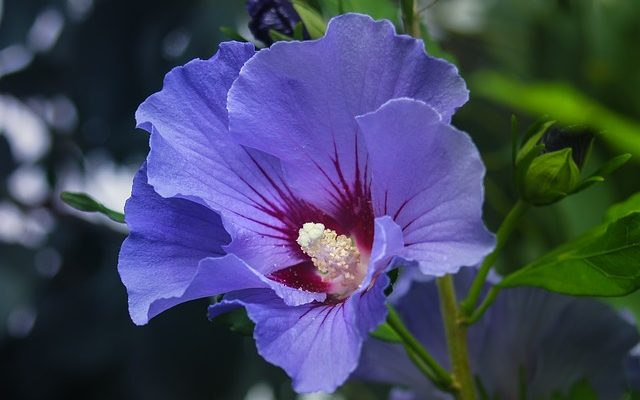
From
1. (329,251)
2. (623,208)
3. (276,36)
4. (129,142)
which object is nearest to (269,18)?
(276,36)

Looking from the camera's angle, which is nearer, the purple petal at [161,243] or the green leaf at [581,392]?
the purple petal at [161,243]

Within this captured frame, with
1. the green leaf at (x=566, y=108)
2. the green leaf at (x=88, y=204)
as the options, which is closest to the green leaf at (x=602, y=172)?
the green leaf at (x=88, y=204)

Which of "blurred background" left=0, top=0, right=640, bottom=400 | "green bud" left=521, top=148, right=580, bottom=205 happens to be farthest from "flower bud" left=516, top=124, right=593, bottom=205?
"blurred background" left=0, top=0, right=640, bottom=400

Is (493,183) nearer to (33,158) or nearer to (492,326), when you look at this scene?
(492,326)

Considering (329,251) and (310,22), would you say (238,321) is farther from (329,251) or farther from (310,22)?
(310,22)

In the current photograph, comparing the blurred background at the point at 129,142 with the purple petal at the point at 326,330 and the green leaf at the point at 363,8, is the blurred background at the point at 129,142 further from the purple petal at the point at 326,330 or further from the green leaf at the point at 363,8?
the purple petal at the point at 326,330

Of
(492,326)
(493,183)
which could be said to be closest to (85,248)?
(493,183)
